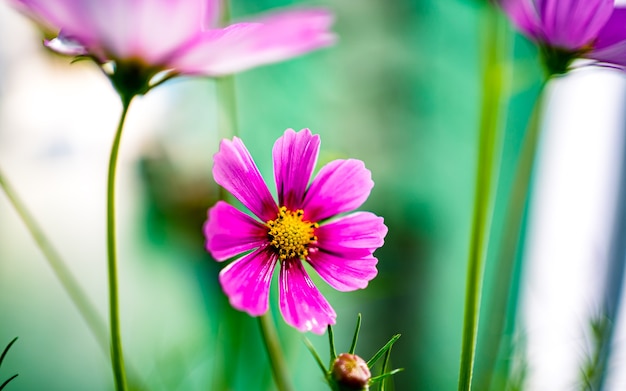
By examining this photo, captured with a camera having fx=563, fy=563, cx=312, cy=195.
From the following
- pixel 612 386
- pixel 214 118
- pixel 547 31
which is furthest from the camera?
pixel 214 118

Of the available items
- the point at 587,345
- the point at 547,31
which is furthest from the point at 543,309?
the point at 547,31

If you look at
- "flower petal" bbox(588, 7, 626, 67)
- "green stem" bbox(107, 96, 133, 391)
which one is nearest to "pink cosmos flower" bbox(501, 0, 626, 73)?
"flower petal" bbox(588, 7, 626, 67)

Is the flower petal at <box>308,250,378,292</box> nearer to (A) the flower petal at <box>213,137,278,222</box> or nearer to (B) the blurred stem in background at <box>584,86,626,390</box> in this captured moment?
(A) the flower petal at <box>213,137,278,222</box>

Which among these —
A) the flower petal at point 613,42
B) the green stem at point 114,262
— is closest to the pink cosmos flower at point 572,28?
the flower petal at point 613,42

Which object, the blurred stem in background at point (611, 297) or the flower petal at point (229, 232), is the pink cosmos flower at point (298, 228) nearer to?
the flower petal at point (229, 232)

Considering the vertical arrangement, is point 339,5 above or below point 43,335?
above

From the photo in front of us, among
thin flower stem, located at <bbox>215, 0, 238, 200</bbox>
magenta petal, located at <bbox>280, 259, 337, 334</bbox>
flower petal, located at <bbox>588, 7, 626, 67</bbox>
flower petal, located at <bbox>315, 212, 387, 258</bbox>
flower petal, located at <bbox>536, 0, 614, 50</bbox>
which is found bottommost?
magenta petal, located at <bbox>280, 259, 337, 334</bbox>

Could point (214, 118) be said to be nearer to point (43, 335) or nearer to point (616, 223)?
point (43, 335)
